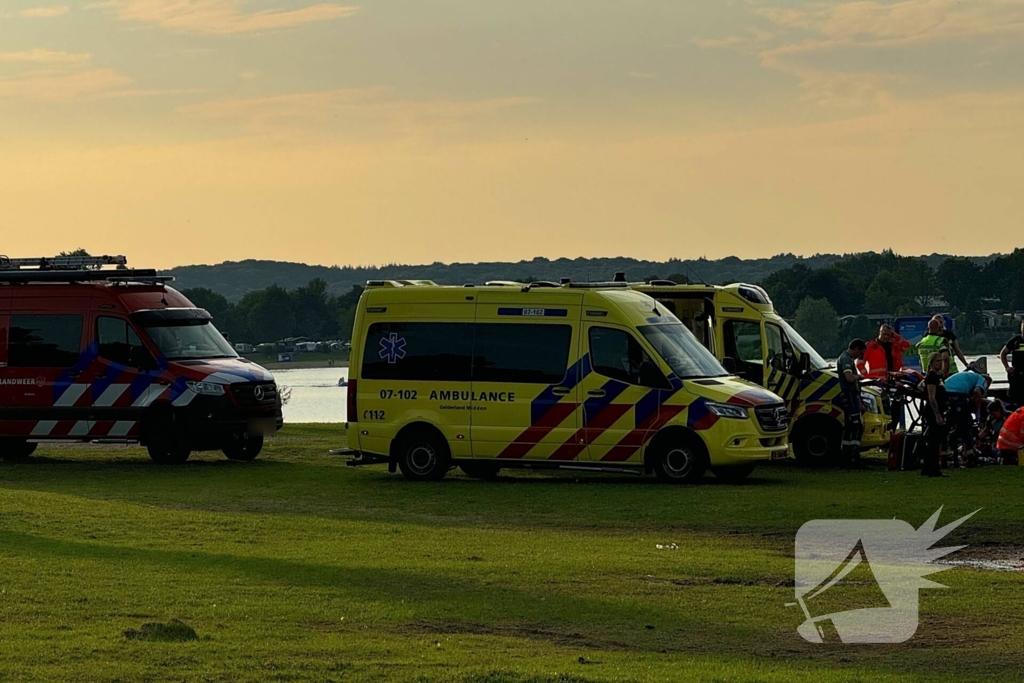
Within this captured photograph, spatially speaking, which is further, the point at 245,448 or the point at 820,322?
the point at 820,322

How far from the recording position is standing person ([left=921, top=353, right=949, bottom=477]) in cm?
2259

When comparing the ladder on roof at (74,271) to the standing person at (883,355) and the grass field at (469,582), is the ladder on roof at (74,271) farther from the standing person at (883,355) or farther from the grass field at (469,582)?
the standing person at (883,355)

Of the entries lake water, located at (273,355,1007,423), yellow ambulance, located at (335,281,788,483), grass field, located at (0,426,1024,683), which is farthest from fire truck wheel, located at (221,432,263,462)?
lake water, located at (273,355,1007,423)

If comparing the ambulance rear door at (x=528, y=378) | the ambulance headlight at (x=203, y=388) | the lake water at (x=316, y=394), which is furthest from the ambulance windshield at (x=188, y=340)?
the lake water at (x=316, y=394)

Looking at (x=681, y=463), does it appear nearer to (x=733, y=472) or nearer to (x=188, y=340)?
(x=733, y=472)

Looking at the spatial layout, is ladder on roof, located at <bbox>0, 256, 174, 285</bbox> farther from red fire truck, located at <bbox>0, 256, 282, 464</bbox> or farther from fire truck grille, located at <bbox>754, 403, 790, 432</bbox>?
fire truck grille, located at <bbox>754, 403, 790, 432</bbox>

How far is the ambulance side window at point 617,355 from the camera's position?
73.9ft

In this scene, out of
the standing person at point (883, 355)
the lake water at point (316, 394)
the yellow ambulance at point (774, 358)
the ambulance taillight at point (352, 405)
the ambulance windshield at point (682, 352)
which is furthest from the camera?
the lake water at point (316, 394)

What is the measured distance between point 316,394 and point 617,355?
88571 mm

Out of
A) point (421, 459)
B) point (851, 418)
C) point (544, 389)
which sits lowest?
point (421, 459)

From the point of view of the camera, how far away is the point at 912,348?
30.9 metres

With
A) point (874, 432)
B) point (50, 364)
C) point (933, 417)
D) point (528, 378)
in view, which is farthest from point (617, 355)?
point (50, 364)

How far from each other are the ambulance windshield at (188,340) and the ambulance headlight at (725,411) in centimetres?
889

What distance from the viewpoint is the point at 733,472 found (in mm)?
22922
